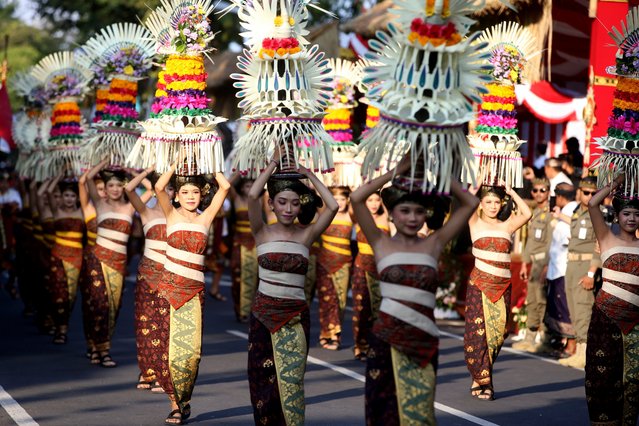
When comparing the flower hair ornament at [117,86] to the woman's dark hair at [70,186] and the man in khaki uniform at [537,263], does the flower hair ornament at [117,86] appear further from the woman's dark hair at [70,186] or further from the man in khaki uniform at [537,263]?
the man in khaki uniform at [537,263]

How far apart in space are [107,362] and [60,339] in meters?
1.76

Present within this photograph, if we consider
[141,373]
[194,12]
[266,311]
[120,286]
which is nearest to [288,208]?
[266,311]

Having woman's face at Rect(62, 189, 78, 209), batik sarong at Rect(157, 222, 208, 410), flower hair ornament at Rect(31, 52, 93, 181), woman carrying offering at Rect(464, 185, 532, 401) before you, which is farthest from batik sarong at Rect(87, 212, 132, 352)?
woman carrying offering at Rect(464, 185, 532, 401)

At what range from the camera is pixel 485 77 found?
643 centimetres

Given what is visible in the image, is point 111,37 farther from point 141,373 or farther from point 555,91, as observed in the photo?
point 555,91

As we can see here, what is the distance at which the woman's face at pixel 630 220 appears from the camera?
801 cm

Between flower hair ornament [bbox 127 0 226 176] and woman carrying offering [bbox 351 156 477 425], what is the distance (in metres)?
2.73

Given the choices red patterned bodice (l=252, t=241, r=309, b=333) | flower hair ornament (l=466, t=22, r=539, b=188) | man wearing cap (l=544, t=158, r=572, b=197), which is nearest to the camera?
red patterned bodice (l=252, t=241, r=309, b=333)

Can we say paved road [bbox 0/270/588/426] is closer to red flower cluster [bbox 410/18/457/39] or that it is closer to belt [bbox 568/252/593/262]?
belt [bbox 568/252/593/262]

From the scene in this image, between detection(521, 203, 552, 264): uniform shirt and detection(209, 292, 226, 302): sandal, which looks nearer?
detection(521, 203, 552, 264): uniform shirt

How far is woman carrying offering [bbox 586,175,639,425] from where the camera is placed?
7949 mm

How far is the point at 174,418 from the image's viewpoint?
8414 millimetres

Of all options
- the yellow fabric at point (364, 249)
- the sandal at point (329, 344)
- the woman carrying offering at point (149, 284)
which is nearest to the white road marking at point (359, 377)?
the sandal at point (329, 344)

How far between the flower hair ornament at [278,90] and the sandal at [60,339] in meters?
5.12
